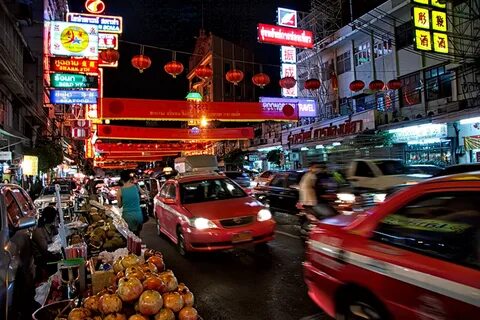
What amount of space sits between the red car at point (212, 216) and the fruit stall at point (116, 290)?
3541 millimetres

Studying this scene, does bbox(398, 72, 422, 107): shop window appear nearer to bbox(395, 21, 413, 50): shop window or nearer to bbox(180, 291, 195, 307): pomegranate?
bbox(395, 21, 413, 50): shop window

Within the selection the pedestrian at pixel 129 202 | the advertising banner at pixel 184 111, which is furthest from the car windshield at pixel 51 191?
the pedestrian at pixel 129 202

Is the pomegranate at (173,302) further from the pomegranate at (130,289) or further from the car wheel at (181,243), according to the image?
the car wheel at (181,243)

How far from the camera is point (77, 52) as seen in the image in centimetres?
2164

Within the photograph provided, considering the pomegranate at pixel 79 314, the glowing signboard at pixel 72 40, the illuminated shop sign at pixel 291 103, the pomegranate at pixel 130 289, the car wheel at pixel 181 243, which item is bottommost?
the car wheel at pixel 181 243

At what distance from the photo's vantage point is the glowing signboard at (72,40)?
21.4m

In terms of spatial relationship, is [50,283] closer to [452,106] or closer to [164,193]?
[164,193]

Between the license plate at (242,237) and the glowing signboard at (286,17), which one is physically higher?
the glowing signboard at (286,17)

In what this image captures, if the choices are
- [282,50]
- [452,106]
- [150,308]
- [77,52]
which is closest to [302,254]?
[150,308]

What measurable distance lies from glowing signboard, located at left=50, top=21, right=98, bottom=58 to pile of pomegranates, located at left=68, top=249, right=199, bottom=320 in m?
20.3

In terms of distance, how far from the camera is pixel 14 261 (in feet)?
15.1

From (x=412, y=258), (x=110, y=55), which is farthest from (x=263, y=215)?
(x=110, y=55)

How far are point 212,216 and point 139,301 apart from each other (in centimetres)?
496

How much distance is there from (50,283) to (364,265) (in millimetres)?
2787
